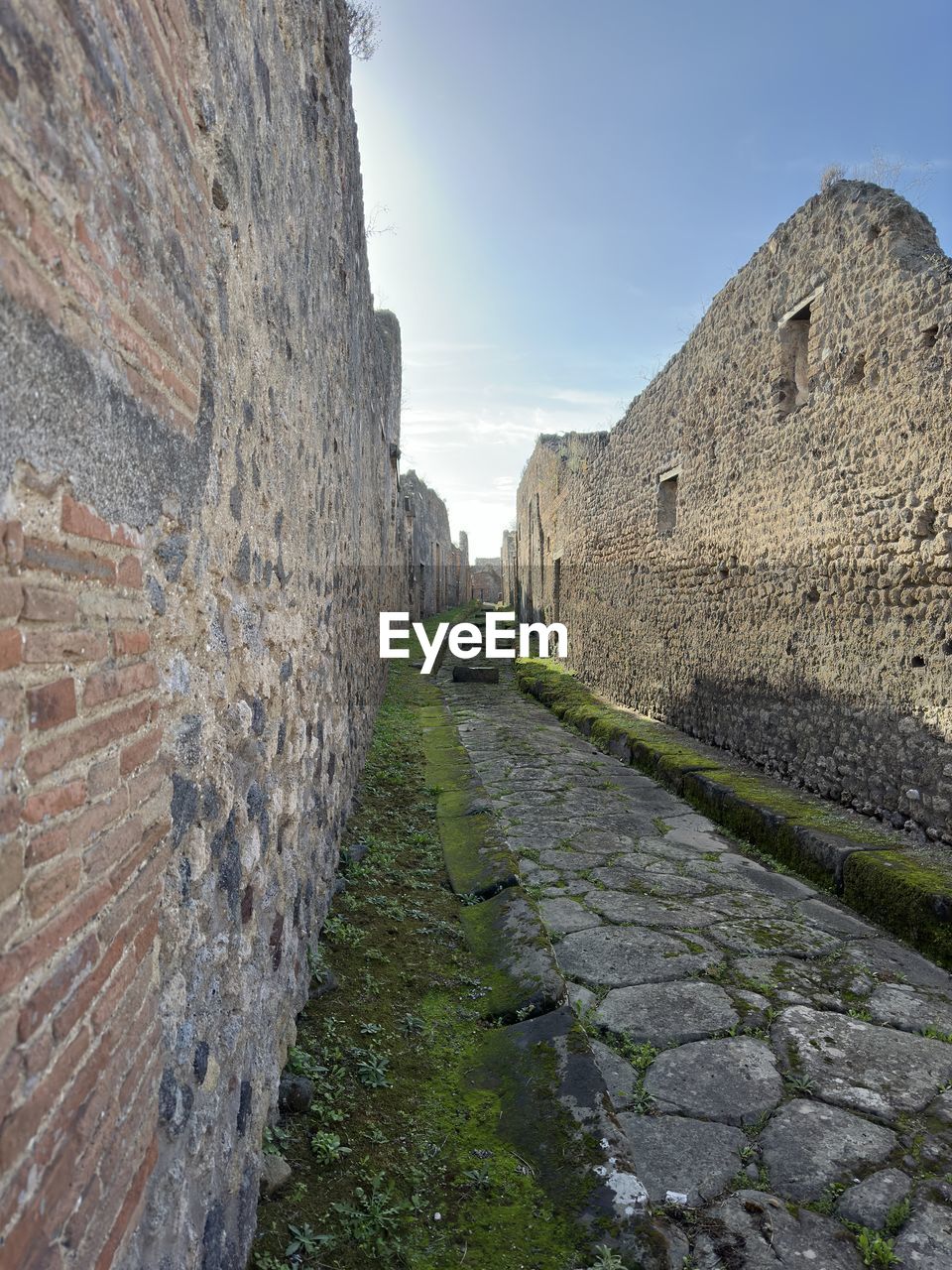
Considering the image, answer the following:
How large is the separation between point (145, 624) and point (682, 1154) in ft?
6.15

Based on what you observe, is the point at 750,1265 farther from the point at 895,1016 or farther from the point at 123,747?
the point at 123,747

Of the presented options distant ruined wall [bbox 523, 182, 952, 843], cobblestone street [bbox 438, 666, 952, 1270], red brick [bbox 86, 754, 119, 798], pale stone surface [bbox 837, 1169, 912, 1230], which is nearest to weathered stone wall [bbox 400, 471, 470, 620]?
distant ruined wall [bbox 523, 182, 952, 843]

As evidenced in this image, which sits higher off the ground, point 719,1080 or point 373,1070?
point 373,1070

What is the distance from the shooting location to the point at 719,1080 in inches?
91.9

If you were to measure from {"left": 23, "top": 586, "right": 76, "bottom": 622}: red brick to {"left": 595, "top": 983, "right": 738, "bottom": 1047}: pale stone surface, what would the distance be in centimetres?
231

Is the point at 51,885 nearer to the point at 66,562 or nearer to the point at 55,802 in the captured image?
the point at 55,802

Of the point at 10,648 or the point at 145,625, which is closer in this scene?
the point at 10,648

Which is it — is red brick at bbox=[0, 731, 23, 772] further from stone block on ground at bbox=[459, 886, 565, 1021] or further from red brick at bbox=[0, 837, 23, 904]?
stone block on ground at bbox=[459, 886, 565, 1021]

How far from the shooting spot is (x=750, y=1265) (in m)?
1.66

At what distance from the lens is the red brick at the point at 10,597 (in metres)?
0.73

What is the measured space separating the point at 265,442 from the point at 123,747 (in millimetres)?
1150

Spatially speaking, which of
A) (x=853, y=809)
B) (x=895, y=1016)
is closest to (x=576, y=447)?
(x=853, y=809)

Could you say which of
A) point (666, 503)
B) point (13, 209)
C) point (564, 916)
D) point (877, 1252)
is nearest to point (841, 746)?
point (564, 916)

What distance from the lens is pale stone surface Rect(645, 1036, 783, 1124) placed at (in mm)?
2201
